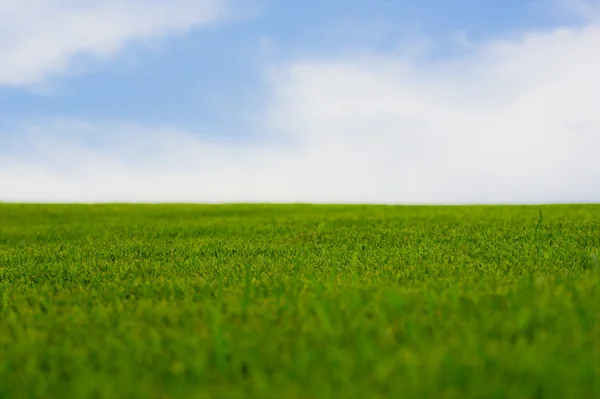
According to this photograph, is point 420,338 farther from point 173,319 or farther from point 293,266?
point 293,266

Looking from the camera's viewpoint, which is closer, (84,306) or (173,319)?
(173,319)

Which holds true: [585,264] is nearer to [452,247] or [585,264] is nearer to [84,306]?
[452,247]

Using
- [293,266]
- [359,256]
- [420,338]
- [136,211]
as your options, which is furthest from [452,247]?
[136,211]

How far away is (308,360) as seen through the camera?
267 cm

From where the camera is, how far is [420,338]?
3.02 meters

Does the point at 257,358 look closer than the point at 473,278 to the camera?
Yes

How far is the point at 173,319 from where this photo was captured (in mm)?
3660

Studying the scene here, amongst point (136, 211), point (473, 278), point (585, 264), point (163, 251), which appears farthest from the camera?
point (136, 211)

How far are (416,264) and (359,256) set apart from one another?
1.10 meters

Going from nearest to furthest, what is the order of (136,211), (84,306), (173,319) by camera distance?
(173,319) → (84,306) → (136,211)

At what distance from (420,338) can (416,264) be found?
3.32 meters

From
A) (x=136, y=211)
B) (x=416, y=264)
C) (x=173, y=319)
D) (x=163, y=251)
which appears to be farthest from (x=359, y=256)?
(x=136, y=211)

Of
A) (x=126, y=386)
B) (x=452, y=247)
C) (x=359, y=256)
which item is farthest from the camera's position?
(x=452, y=247)

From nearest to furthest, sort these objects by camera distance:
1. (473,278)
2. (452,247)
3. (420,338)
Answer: (420,338) → (473,278) → (452,247)
